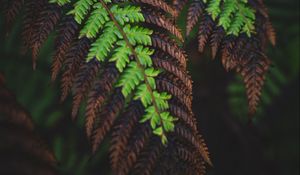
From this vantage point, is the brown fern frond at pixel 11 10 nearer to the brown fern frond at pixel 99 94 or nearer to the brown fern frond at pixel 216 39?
the brown fern frond at pixel 99 94

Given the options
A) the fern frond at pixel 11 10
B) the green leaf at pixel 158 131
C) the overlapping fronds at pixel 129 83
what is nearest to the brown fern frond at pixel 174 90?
the overlapping fronds at pixel 129 83

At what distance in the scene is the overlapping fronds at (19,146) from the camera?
764 mm

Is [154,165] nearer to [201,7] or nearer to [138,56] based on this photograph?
[138,56]

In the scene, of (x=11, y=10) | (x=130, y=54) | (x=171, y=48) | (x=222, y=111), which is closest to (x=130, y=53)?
(x=130, y=54)

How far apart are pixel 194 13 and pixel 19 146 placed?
0.66m

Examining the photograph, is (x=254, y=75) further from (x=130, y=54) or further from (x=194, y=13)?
(x=130, y=54)

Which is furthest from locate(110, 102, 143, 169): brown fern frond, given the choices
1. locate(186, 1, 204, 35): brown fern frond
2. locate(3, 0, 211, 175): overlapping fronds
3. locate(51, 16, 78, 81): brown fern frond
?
locate(186, 1, 204, 35): brown fern frond

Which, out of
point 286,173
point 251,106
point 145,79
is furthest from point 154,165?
point 286,173

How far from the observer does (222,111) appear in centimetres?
286

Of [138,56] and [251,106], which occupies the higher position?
[138,56]

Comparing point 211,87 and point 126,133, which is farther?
point 211,87

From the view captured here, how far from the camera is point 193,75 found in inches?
114

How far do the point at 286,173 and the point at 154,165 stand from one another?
7.44 feet

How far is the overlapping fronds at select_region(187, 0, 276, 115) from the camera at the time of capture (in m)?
1.04
